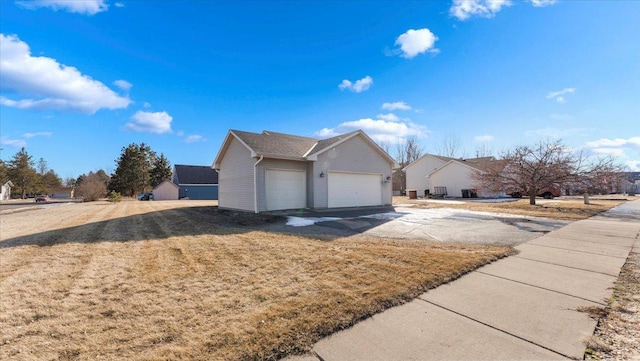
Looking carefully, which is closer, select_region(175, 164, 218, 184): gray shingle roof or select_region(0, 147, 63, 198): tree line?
select_region(175, 164, 218, 184): gray shingle roof

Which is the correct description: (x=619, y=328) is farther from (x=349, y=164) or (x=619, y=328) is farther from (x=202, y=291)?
(x=349, y=164)

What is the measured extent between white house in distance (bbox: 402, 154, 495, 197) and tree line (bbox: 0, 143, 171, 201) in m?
43.1

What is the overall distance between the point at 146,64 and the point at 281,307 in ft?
56.7

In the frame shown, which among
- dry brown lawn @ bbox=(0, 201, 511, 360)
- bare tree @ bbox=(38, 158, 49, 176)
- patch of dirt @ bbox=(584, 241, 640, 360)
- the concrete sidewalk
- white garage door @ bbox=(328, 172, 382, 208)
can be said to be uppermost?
bare tree @ bbox=(38, 158, 49, 176)

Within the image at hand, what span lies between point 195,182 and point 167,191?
4395 millimetres

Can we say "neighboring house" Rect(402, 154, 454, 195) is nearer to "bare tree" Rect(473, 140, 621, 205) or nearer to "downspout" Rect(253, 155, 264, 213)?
"bare tree" Rect(473, 140, 621, 205)

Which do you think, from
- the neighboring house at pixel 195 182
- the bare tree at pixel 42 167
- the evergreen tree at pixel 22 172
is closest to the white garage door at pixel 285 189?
the neighboring house at pixel 195 182

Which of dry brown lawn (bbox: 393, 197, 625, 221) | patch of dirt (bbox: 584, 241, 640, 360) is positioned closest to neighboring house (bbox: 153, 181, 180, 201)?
dry brown lawn (bbox: 393, 197, 625, 221)

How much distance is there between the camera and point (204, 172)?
4144 cm

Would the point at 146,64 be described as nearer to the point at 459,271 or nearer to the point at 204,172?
the point at 459,271

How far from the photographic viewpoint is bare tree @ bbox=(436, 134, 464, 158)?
155ft

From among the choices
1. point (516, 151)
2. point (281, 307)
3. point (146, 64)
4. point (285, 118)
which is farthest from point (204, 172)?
point (281, 307)

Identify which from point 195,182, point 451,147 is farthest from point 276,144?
point 451,147

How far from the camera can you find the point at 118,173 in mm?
45625
